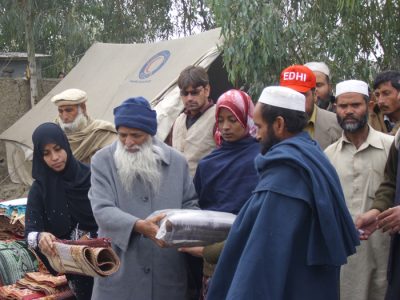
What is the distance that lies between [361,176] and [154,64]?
18.6 feet

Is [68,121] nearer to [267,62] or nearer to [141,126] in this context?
[267,62]

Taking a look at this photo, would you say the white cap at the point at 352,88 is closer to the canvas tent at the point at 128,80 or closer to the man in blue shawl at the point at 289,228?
the man in blue shawl at the point at 289,228

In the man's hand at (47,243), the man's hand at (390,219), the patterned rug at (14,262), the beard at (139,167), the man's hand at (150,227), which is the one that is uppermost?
the beard at (139,167)

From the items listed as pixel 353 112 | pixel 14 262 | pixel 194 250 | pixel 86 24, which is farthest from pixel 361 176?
pixel 86 24

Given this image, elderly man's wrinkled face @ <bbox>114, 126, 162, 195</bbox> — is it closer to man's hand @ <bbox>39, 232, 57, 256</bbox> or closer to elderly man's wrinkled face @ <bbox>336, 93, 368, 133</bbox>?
man's hand @ <bbox>39, 232, 57, 256</bbox>

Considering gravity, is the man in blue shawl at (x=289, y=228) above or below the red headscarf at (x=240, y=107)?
below

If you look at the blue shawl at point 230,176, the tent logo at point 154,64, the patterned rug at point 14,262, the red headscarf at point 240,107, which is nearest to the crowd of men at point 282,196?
the blue shawl at point 230,176

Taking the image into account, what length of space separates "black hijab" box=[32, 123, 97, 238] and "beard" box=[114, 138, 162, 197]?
65 centimetres

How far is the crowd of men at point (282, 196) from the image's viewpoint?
2.79m

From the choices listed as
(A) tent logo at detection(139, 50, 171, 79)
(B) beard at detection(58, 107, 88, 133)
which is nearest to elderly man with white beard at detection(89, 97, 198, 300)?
(B) beard at detection(58, 107, 88, 133)

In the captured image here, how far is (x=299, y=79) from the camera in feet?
14.0

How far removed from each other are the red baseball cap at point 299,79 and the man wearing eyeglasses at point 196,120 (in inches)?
25.3

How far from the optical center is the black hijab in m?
4.22

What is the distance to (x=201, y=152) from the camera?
4.64 meters
